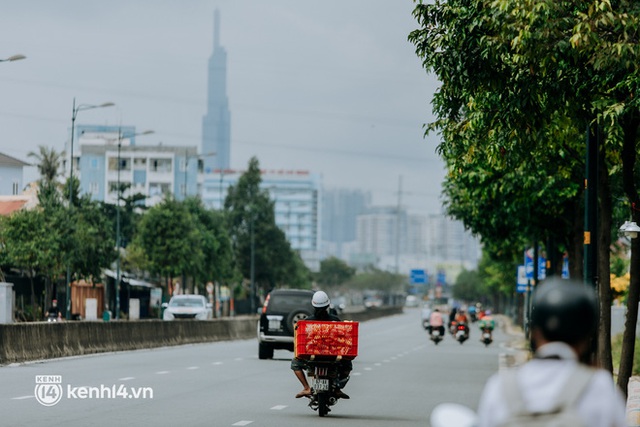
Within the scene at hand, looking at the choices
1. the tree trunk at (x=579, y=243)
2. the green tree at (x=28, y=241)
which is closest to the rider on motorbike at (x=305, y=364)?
the tree trunk at (x=579, y=243)

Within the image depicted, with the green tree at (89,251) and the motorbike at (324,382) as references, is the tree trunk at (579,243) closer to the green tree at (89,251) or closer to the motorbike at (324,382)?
the motorbike at (324,382)

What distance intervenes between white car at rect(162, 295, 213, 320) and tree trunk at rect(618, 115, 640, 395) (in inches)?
1837

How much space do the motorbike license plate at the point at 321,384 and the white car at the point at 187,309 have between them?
47.7 meters

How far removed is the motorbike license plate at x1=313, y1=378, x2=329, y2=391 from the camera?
57.7 ft

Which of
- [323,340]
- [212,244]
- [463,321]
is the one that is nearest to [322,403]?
[323,340]

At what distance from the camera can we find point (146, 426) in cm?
1551

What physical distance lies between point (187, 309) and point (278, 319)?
31489mm

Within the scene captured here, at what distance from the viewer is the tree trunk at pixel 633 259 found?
18.4 m

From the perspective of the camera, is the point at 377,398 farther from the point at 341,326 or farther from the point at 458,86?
the point at 458,86

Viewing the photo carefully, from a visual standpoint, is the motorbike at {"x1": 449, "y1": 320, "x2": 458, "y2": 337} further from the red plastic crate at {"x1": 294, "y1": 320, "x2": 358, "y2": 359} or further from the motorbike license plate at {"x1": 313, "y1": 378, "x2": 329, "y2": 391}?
the motorbike license plate at {"x1": 313, "y1": 378, "x2": 329, "y2": 391}

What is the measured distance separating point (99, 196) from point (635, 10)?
546ft

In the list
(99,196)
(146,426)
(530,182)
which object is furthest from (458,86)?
(99,196)

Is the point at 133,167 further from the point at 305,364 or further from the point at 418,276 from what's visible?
the point at 305,364

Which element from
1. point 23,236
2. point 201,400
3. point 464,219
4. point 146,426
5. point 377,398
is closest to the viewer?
point 146,426
